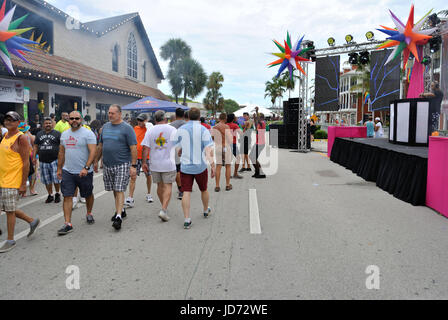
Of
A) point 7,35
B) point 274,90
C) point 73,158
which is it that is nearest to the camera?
point 73,158

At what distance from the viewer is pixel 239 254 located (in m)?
4.07

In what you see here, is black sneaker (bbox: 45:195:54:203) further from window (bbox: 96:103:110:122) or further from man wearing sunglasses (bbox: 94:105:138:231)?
window (bbox: 96:103:110:122)

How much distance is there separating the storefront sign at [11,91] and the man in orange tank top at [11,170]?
29.1ft

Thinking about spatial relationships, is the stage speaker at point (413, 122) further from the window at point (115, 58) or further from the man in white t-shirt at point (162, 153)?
the window at point (115, 58)

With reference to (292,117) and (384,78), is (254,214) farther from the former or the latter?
(292,117)

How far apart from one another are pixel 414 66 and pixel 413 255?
39.4ft

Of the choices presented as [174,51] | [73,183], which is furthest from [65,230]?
[174,51]

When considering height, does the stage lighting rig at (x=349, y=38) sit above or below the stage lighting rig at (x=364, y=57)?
above

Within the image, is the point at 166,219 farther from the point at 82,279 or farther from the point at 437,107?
the point at 437,107

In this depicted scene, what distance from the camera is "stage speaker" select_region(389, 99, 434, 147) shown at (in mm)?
10773

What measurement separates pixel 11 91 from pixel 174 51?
29.6 m

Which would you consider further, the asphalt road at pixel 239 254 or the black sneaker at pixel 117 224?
the black sneaker at pixel 117 224

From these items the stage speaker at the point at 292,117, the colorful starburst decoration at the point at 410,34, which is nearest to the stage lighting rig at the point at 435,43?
the colorful starburst decoration at the point at 410,34

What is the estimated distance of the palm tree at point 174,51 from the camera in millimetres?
39562
